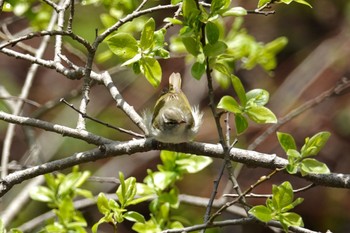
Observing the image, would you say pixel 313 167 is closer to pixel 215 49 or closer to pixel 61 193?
pixel 215 49

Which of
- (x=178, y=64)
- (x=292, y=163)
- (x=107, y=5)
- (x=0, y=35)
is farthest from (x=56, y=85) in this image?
(x=292, y=163)

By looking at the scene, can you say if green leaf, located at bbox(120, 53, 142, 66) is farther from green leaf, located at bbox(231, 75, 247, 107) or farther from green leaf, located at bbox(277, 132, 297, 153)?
green leaf, located at bbox(277, 132, 297, 153)

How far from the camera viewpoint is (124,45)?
1789mm

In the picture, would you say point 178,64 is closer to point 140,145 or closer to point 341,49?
point 341,49

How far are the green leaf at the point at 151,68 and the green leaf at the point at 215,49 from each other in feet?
0.77

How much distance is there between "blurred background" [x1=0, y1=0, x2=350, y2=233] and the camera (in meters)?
4.73

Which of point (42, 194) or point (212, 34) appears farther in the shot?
Result: point (42, 194)

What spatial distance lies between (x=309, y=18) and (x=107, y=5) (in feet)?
12.1

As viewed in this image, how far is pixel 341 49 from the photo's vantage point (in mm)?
5359

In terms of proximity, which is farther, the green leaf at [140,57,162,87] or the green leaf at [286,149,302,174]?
the green leaf at [140,57,162,87]

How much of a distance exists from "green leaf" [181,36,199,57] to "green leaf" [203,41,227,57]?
0.03 m

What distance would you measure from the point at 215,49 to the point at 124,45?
0.99ft

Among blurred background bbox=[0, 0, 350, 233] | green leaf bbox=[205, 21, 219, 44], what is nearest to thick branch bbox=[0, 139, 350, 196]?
green leaf bbox=[205, 21, 219, 44]

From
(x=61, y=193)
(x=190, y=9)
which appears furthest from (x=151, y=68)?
(x=61, y=193)
